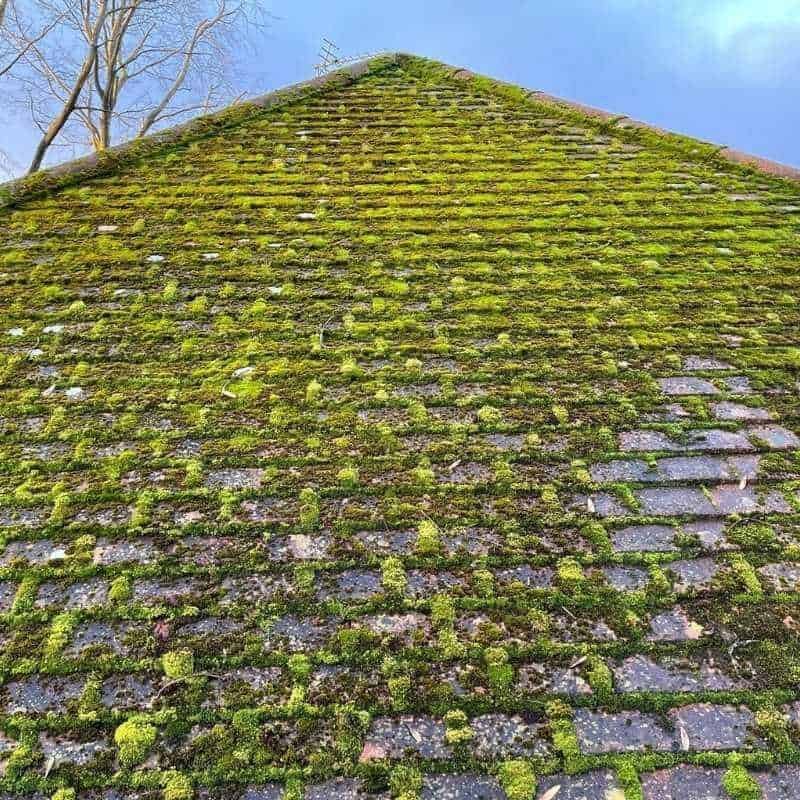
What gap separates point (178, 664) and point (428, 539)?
0.90 metres

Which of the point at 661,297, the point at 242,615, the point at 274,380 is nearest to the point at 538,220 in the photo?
the point at 661,297

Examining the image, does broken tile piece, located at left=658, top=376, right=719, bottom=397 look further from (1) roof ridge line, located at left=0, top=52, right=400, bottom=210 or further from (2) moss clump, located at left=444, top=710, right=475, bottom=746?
(1) roof ridge line, located at left=0, top=52, right=400, bottom=210

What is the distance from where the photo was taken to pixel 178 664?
182 centimetres

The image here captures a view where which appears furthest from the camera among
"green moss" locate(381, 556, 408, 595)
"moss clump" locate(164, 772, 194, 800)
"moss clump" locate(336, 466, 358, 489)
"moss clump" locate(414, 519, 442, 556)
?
"moss clump" locate(336, 466, 358, 489)

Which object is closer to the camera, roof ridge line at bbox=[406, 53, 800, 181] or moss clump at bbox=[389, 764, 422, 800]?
moss clump at bbox=[389, 764, 422, 800]

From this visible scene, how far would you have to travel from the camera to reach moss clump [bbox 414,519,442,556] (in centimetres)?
220

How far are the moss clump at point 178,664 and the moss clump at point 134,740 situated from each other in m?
0.14

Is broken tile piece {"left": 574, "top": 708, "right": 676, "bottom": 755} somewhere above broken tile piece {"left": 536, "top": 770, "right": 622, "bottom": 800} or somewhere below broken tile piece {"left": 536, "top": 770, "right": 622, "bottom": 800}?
above

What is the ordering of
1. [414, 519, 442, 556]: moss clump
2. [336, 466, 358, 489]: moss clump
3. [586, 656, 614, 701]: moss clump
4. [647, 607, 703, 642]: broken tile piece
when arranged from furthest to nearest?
[336, 466, 358, 489]: moss clump → [414, 519, 442, 556]: moss clump → [647, 607, 703, 642]: broken tile piece → [586, 656, 614, 701]: moss clump

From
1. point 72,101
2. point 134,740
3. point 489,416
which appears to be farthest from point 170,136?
point 72,101

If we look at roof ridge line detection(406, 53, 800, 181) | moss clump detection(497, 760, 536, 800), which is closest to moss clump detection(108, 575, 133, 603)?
moss clump detection(497, 760, 536, 800)

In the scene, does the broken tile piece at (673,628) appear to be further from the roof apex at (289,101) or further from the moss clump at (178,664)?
the roof apex at (289,101)

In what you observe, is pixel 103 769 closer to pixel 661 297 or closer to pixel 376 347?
pixel 376 347

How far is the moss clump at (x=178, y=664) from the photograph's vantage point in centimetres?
180
